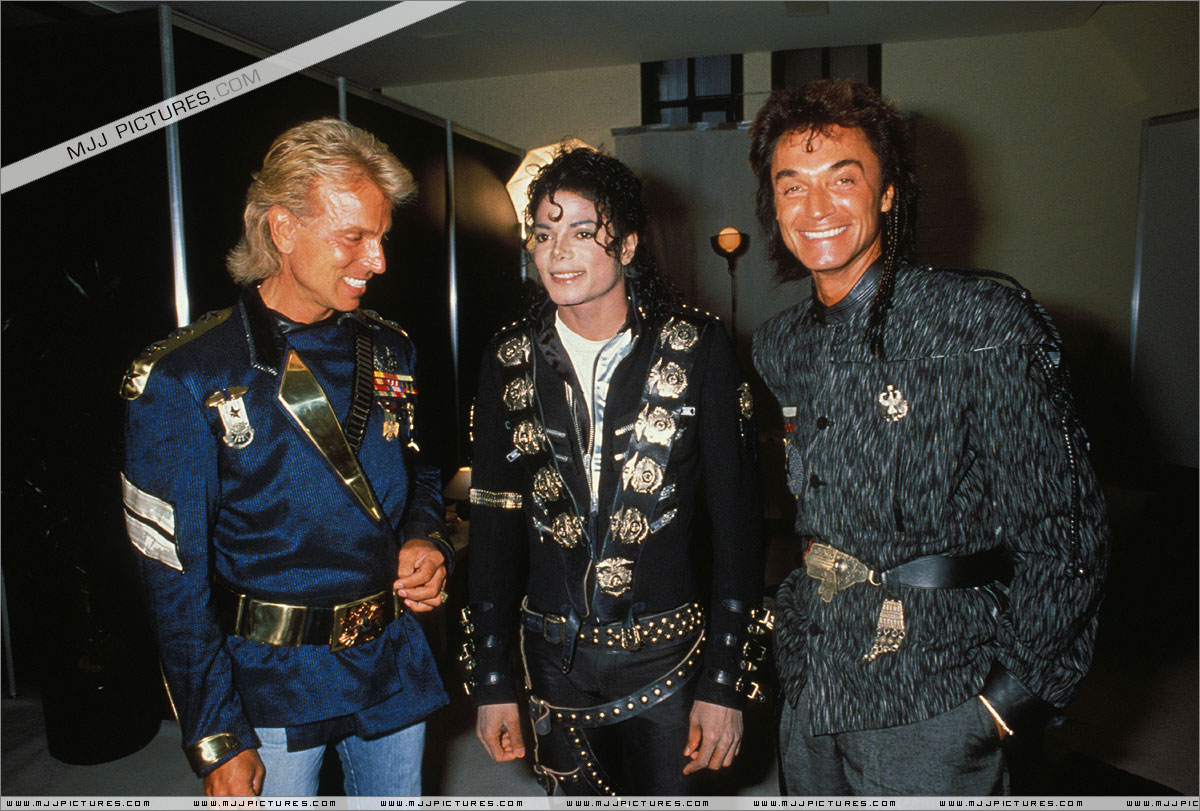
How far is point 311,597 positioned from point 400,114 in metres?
3.33

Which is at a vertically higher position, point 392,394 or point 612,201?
point 612,201

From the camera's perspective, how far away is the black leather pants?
1491 mm

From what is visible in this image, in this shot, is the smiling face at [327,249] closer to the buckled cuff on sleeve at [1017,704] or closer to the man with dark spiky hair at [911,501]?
the man with dark spiky hair at [911,501]

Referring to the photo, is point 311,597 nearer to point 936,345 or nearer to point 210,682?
point 210,682

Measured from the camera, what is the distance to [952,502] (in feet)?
4.00

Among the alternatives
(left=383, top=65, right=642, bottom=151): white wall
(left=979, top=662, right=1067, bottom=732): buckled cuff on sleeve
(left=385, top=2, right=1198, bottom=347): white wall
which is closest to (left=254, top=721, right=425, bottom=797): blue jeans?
(left=979, top=662, right=1067, bottom=732): buckled cuff on sleeve

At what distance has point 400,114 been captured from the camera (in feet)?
13.2

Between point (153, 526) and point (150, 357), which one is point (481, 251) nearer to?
point (150, 357)

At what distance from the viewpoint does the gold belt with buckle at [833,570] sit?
1.27 metres

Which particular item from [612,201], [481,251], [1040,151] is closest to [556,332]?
[612,201]

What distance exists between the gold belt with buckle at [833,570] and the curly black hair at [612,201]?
610 mm

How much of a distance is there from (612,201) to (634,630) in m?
0.88

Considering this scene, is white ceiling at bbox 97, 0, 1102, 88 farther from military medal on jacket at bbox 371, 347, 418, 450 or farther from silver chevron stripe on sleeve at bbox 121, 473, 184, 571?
silver chevron stripe on sleeve at bbox 121, 473, 184, 571

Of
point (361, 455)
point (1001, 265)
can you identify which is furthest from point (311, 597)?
point (1001, 265)
